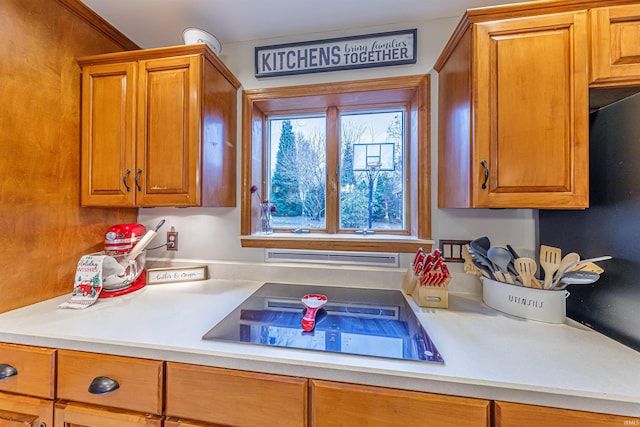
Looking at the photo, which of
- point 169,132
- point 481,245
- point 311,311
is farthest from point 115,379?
point 481,245

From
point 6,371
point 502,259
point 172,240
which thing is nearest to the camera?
point 6,371

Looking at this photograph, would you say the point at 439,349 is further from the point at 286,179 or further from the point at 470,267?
the point at 286,179

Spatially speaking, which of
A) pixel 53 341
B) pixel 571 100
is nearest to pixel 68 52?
pixel 53 341

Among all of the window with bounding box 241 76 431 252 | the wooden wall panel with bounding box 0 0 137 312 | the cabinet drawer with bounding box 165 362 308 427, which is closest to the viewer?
the cabinet drawer with bounding box 165 362 308 427

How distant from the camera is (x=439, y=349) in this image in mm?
802

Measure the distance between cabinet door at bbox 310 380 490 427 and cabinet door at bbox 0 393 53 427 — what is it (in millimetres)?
922

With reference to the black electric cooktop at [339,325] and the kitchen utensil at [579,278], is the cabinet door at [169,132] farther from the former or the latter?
the kitchen utensil at [579,278]

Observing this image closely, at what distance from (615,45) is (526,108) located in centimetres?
34

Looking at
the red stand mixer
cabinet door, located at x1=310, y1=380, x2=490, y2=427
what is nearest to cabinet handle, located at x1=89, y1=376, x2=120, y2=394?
the red stand mixer

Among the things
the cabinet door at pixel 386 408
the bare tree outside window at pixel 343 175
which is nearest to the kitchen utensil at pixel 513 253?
the bare tree outside window at pixel 343 175

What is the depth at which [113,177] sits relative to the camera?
1.30 m

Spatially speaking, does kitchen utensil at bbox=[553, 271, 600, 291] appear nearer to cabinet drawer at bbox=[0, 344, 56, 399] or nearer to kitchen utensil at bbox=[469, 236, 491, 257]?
kitchen utensil at bbox=[469, 236, 491, 257]

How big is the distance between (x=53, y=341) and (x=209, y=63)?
1.31 meters

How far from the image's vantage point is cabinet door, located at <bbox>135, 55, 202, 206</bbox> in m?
1.23
